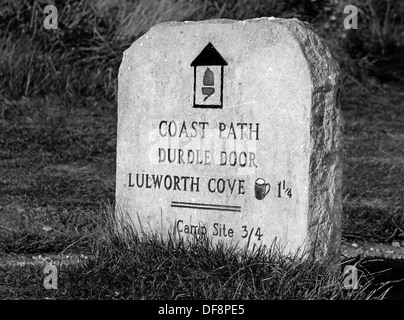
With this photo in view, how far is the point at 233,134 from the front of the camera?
16.7ft

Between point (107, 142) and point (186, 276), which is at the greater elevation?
point (107, 142)

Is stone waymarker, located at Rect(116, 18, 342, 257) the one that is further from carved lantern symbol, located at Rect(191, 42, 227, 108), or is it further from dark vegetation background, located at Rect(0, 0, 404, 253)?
dark vegetation background, located at Rect(0, 0, 404, 253)

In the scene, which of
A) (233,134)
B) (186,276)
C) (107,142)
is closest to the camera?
(186,276)

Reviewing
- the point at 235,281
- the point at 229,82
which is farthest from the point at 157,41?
the point at 235,281

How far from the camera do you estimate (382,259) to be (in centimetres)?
598

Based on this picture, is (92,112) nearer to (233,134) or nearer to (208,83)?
(208,83)

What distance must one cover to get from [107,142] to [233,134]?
3.58 m

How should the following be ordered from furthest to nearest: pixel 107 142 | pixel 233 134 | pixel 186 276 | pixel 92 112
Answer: pixel 92 112 → pixel 107 142 → pixel 233 134 → pixel 186 276

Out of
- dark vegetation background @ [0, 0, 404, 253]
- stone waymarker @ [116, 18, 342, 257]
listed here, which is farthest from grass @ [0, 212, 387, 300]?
dark vegetation background @ [0, 0, 404, 253]

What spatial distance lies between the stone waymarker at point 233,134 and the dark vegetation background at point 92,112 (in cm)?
45

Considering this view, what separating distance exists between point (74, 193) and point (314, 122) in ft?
8.87

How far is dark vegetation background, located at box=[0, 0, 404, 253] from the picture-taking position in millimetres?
6574

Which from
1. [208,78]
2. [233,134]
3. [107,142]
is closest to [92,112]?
[107,142]
